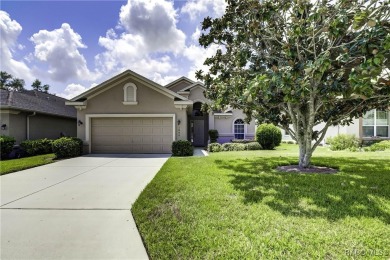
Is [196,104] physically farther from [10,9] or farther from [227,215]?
[227,215]

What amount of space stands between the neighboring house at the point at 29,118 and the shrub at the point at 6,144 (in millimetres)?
977

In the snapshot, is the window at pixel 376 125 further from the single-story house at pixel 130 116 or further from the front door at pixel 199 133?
the single-story house at pixel 130 116

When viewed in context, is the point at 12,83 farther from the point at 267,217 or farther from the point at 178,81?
the point at 267,217

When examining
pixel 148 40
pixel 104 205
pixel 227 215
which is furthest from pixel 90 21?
pixel 227 215

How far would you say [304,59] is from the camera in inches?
257

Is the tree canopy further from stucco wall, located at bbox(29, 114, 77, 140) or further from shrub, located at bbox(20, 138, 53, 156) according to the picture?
stucco wall, located at bbox(29, 114, 77, 140)

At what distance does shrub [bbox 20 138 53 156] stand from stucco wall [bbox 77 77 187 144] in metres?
2.50

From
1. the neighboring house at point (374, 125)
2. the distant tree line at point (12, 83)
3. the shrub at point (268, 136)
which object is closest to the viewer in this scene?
the shrub at point (268, 136)

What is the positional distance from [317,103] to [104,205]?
6.73 meters

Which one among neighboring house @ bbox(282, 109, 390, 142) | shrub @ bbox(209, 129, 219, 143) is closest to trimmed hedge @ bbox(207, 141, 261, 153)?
shrub @ bbox(209, 129, 219, 143)

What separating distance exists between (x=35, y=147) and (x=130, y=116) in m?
6.32

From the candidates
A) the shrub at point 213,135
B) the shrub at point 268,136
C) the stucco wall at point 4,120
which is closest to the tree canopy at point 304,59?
the shrub at point 268,136

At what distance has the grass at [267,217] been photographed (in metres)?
2.95

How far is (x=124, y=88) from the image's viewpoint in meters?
14.2
